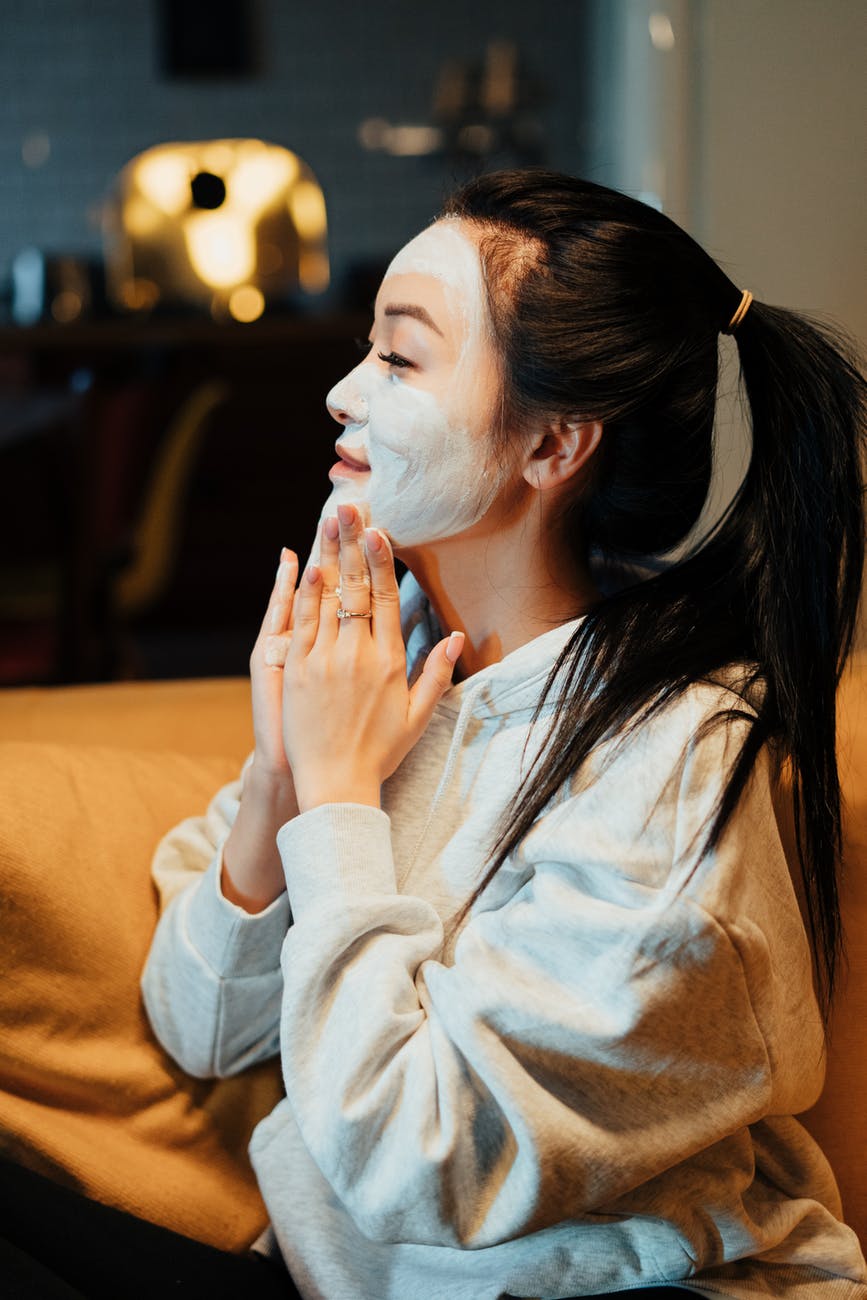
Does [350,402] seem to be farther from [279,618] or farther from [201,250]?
[201,250]

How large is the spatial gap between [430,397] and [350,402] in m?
0.08

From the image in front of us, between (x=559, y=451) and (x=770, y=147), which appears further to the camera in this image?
(x=770, y=147)

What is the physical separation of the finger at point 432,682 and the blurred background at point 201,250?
179cm

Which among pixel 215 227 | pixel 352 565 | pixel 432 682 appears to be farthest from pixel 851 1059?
pixel 215 227

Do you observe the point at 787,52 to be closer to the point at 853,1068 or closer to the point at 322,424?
the point at 853,1068

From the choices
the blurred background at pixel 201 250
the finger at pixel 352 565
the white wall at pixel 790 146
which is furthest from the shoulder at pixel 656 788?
the blurred background at pixel 201 250

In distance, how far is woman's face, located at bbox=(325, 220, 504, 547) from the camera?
3.34ft

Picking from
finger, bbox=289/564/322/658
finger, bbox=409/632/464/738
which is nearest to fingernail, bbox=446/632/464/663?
finger, bbox=409/632/464/738

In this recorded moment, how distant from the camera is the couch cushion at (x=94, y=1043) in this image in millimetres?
1009

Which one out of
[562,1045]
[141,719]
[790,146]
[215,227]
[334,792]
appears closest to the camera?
[562,1045]

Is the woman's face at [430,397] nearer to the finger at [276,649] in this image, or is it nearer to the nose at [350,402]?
the nose at [350,402]

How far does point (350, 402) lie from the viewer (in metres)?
1.07

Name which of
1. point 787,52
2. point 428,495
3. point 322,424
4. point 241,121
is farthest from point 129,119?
point 428,495

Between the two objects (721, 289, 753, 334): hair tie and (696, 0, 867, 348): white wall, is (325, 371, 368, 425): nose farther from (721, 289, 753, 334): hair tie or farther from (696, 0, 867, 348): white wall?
(696, 0, 867, 348): white wall
